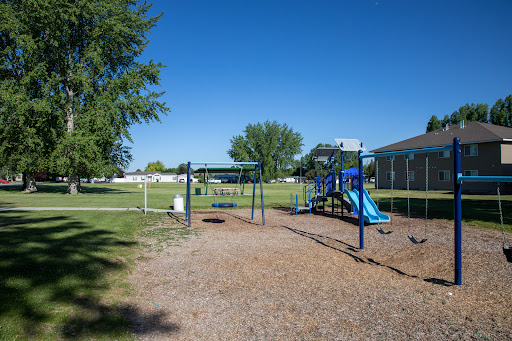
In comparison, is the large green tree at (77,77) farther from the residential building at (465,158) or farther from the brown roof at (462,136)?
the brown roof at (462,136)

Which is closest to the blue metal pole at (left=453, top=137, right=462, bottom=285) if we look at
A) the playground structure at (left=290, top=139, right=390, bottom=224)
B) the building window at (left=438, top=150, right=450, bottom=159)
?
the playground structure at (left=290, top=139, right=390, bottom=224)

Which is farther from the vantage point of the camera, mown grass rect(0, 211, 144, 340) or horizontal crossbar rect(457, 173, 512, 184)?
horizontal crossbar rect(457, 173, 512, 184)

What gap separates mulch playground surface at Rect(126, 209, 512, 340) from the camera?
4496 mm

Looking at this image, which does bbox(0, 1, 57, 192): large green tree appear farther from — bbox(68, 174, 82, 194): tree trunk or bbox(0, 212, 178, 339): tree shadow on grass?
bbox(0, 212, 178, 339): tree shadow on grass

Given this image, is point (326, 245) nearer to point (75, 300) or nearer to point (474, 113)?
point (75, 300)

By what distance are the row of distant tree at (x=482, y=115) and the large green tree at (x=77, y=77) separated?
62181mm

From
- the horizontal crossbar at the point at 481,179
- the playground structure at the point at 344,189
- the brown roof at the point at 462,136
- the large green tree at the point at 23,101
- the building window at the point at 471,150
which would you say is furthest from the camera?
the building window at the point at 471,150

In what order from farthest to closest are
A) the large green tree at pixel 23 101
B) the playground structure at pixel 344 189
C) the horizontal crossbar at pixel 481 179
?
the large green tree at pixel 23 101 < the playground structure at pixel 344 189 < the horizontal crossbar at pixel 481 179

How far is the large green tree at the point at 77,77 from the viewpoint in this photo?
1148 inches

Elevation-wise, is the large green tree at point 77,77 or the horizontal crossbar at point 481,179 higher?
the large green tree at point 77,77

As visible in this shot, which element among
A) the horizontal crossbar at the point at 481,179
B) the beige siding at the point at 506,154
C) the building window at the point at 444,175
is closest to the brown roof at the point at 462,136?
the beige siding at the point at 506,154

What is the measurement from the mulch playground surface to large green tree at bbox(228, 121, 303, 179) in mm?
83014

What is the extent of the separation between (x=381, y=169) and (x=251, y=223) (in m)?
42.4

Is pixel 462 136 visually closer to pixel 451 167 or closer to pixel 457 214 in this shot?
pixel 451 167
